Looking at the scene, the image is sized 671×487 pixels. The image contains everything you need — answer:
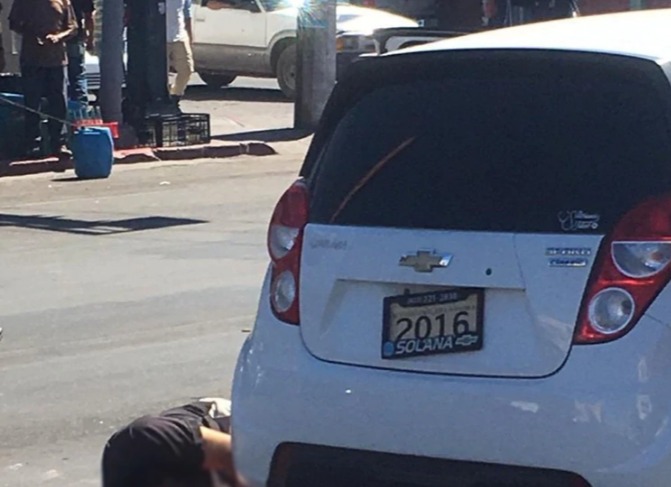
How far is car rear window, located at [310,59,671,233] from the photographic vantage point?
4.85 metres

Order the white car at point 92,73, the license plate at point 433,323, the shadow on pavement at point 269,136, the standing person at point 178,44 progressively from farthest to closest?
the white car at point 92,73 → the standing person at point 178,44 → the shadow on pavement at point 269,136 → the license plate at point 433,323

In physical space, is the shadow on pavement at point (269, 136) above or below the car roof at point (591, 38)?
below

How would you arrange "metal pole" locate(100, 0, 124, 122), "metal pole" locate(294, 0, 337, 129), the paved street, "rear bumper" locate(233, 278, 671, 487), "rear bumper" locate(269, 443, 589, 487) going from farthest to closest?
"metal pole" locate(294, 0, 337, 129) → "metal pole" locate(100, 0, 124, 122) → the paved street → "rear bumper" locate(269, 443, 589, 487) → "rear bumper" locate(233, 278, 671, 487)

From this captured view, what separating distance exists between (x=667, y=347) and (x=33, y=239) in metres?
8.94

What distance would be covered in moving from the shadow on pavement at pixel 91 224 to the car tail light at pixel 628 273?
8793mm

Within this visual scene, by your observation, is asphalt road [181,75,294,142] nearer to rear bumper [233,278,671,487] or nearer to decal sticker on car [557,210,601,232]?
rear bumper [233,278,671,487]

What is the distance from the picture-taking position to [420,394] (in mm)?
4914

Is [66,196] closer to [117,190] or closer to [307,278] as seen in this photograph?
[117,190]

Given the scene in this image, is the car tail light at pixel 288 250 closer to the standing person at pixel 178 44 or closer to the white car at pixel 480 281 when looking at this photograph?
the white car at pixel 480 281

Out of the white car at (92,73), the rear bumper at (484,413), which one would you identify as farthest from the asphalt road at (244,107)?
the rear bumper at (484,413)

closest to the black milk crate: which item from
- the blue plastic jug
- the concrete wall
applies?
the blue plastic jug

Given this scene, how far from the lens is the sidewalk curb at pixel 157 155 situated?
1670 centimetres

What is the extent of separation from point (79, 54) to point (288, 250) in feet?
44.6

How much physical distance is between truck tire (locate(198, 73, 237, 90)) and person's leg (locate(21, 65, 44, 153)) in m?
9.43
